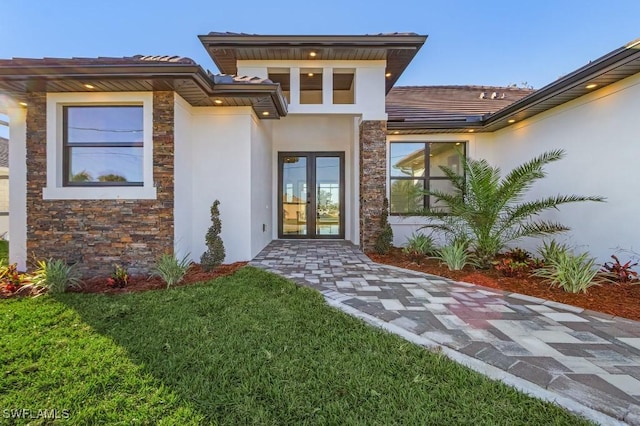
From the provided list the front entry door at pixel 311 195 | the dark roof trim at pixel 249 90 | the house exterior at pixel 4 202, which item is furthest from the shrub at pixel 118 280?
the house exterior at pixel 4 202

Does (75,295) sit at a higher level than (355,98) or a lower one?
lower

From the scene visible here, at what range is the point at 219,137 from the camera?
20.8 ft

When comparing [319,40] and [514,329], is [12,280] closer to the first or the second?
[514,329]

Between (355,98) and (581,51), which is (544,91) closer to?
(355,98)

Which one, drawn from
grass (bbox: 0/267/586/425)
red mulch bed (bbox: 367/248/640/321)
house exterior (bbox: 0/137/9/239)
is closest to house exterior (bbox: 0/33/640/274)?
red mulch bed (bbox: 367/248/640/321)

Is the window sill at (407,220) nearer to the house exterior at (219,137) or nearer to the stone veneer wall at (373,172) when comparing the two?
the house exterior at (219,137)

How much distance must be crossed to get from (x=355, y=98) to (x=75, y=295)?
690 centimetres

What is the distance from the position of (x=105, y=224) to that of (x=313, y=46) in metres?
5.69

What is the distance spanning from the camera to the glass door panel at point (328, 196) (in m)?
9.72

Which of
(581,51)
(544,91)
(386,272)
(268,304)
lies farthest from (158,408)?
(581,51)

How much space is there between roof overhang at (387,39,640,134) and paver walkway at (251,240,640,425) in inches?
141

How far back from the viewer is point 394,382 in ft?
7.32

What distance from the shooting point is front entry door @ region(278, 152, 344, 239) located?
31.9ft

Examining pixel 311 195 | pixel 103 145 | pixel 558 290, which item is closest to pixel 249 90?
pixel 103 145
